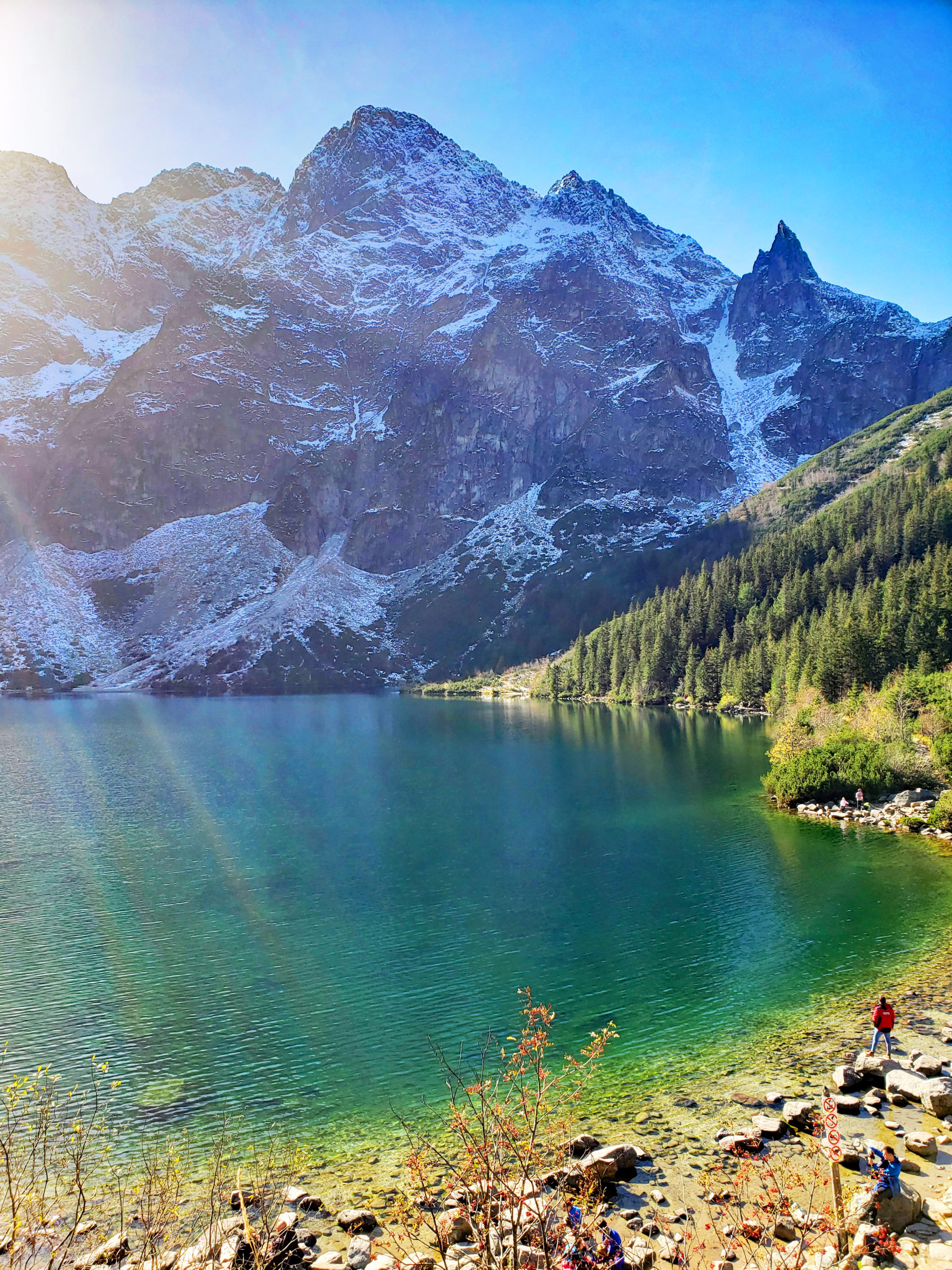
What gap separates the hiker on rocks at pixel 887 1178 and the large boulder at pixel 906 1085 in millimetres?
4742

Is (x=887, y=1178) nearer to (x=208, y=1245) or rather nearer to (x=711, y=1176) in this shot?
(x=711, y=1176)

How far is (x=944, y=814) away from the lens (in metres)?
39.0

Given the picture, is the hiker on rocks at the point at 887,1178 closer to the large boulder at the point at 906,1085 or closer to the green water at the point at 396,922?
the large boulder at the point at 906,1085

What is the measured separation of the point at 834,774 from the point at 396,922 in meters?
33.1

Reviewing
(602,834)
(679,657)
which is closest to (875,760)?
(602,834)

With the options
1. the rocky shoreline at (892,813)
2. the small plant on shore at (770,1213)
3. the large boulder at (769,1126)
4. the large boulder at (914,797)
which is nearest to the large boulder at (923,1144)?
the small plant on shore at (770,1213)

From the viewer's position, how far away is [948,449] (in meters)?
162

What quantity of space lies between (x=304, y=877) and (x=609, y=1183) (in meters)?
25.8

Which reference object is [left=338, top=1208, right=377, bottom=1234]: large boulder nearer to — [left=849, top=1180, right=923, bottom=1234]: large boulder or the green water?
the green water

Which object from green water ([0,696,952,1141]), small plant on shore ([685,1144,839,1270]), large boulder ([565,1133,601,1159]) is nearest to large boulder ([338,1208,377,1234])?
green water ([0,696,952,1141])

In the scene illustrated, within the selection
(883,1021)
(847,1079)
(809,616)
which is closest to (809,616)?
(809,616)

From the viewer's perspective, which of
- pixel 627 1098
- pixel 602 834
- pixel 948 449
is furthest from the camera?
pixel 948 449

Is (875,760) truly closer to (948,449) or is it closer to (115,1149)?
(115,1149)

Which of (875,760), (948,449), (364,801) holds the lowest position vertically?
(364,801)
